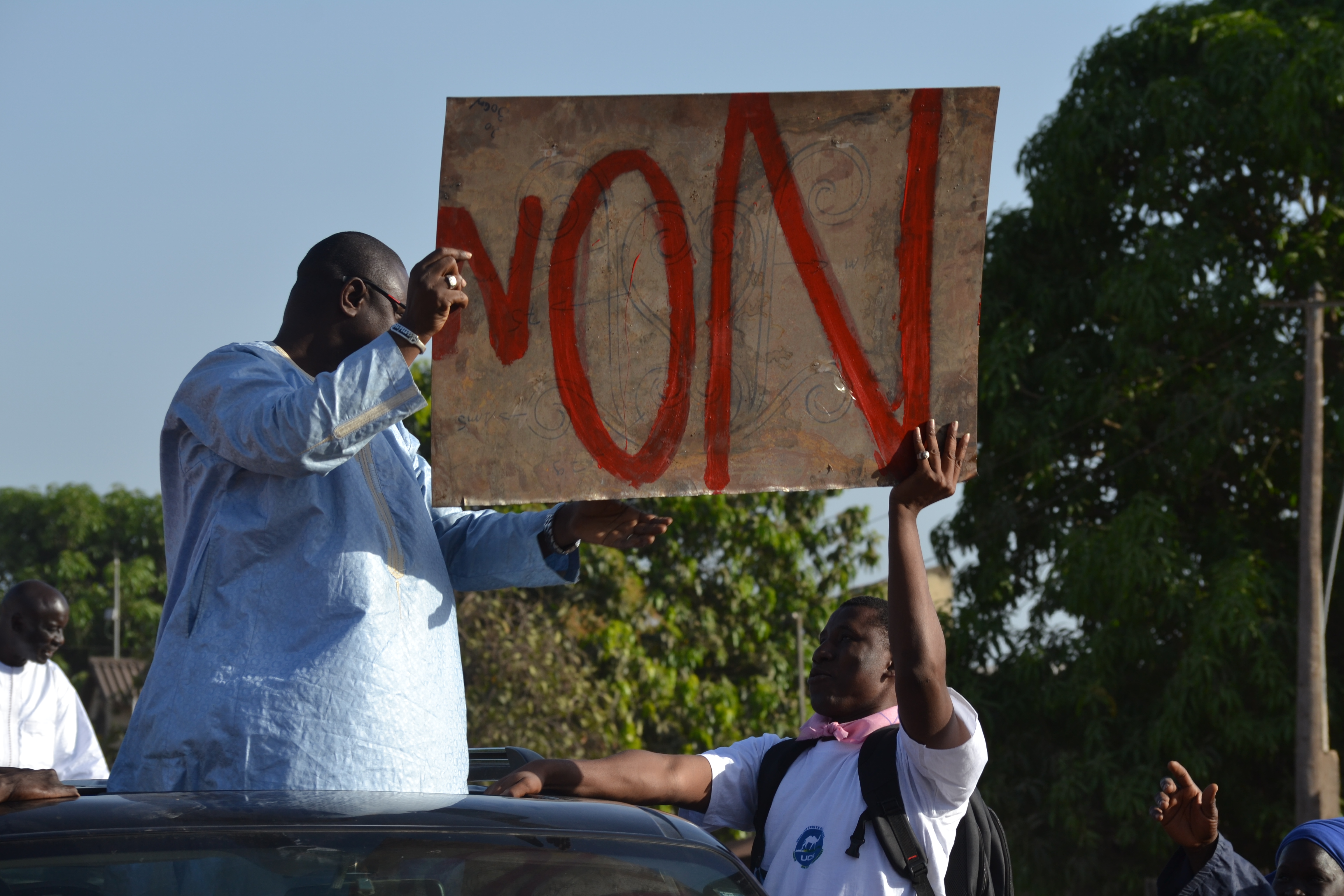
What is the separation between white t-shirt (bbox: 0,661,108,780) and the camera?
525cm

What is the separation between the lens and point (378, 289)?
2.76 metres

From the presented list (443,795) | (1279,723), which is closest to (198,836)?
(443,795)

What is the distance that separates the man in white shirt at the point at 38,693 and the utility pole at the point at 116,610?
33862mm

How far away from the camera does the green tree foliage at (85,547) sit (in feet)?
141

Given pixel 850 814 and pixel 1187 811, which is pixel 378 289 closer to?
pixel 850 814

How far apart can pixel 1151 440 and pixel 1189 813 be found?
10.7 meters

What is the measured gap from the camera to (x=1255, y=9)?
531 inches

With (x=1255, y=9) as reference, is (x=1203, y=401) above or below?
below

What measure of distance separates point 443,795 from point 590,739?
11.0 metres

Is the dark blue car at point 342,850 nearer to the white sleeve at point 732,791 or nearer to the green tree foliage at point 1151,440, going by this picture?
the white sleeve at point 732,791

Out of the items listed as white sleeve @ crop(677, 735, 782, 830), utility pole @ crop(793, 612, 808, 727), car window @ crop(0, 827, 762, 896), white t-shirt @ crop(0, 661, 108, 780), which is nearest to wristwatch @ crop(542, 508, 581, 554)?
white sleeve @ crop(677, 735, 782, 830)

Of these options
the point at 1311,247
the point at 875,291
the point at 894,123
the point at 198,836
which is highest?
the point at 1311,247

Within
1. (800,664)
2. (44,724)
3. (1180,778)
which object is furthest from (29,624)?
(800,664)

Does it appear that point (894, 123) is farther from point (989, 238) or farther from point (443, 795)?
point (989, 238)
